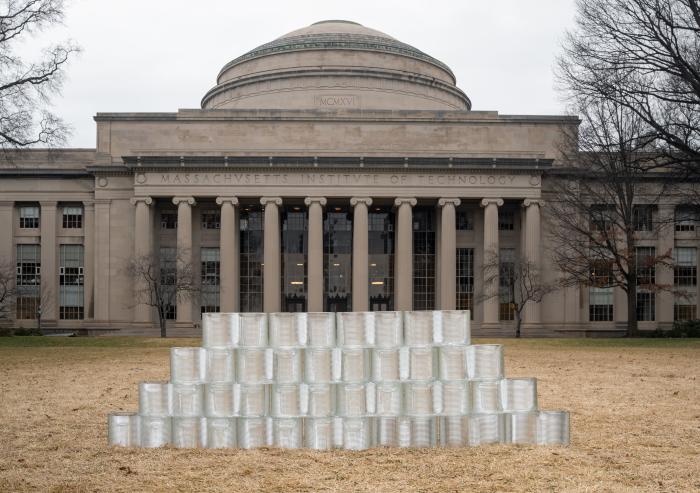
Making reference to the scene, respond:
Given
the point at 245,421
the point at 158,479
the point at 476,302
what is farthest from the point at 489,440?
the point at 476,302

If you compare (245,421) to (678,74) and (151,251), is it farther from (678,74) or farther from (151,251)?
(151,251)

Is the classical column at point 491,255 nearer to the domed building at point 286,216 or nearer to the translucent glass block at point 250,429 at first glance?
the domed building at point 286,216

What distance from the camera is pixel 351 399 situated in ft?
39.2

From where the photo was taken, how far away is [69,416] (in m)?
14.9

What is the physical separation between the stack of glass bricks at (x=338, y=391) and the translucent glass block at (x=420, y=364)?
16mm

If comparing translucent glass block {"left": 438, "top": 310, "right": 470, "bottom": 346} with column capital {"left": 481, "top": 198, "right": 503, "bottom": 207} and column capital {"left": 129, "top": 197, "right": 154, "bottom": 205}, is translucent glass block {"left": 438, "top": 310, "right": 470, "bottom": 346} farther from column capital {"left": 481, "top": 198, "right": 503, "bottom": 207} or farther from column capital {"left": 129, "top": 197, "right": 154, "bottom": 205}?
column capital {"left": 129, "top": 197, "right": 154, "bottom": 205}

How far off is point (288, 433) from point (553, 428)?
4221 millimetres

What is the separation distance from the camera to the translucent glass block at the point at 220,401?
39.1 feet

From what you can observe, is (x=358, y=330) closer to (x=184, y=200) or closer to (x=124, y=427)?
(x=124, y=427)

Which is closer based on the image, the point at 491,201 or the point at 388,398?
the point at 388,398

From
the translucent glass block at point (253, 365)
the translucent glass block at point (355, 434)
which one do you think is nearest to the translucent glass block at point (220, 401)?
the translucent glass block at point (253, 365)

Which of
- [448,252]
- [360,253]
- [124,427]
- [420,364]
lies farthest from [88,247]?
[420,364]

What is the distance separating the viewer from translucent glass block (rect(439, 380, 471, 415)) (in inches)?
472

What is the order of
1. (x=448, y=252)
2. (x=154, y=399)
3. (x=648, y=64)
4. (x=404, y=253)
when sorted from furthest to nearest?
(x=404, y=253)
(x=448, y=252)
(x=648, y=64)
(x=154, y=399)
